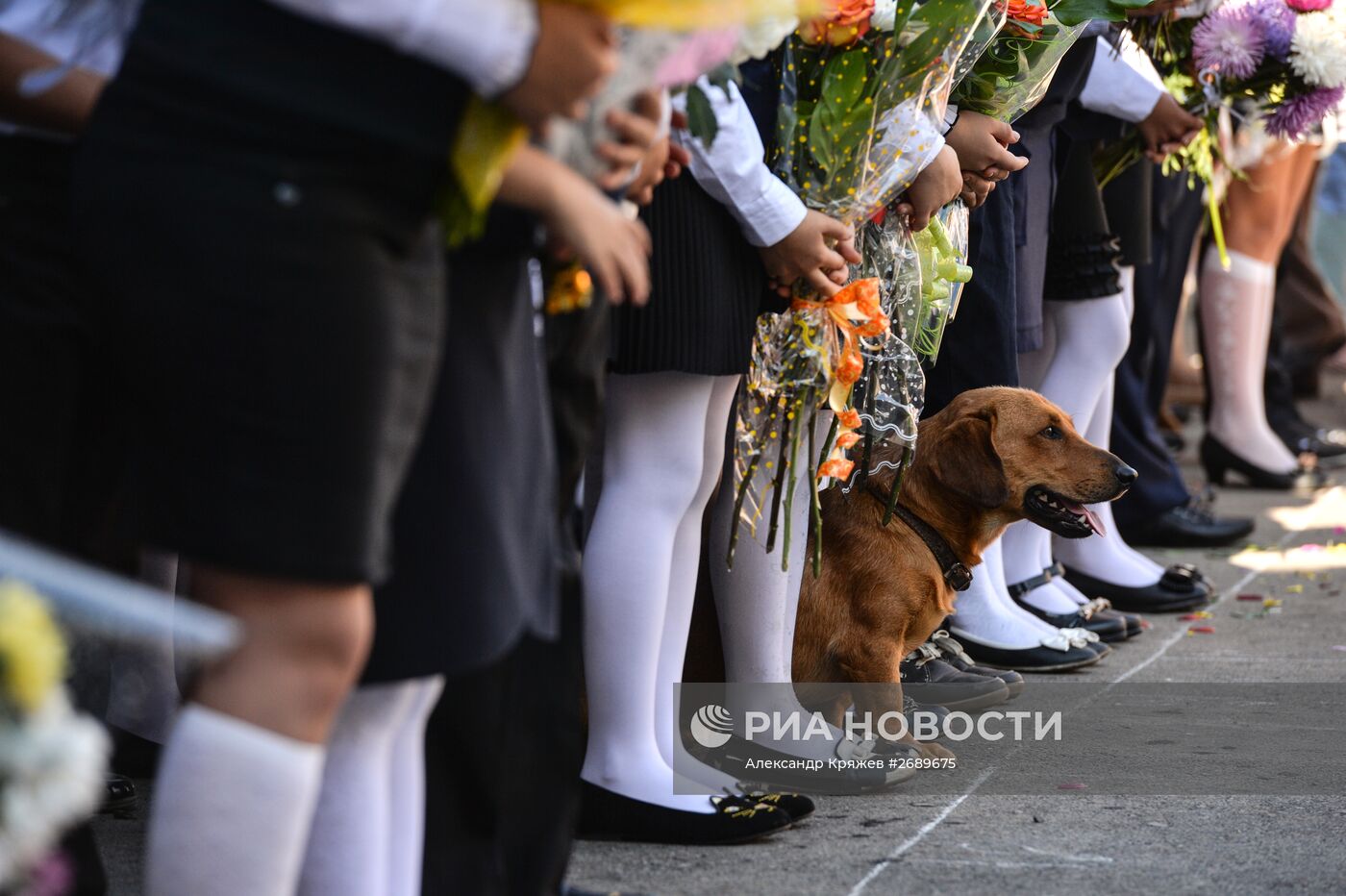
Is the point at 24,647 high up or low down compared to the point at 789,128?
down

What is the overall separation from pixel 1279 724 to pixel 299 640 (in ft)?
8.96

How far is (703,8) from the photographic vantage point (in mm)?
1603

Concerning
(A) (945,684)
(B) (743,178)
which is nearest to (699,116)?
(B) (743,178)

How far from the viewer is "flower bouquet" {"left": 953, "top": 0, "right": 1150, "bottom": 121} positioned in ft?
10.9

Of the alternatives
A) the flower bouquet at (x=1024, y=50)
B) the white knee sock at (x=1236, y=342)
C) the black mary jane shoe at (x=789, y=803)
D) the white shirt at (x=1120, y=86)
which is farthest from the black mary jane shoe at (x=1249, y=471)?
the black mary jane shoe at (x=789, y=803)

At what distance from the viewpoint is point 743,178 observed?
8.63 ft

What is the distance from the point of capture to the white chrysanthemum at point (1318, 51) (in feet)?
14.8

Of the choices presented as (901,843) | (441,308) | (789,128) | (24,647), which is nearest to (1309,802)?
(901,843)

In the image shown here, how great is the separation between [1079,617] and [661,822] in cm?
204

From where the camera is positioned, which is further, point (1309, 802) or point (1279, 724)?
point (1279, 724)

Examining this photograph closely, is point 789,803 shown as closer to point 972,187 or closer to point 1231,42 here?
point 972,187

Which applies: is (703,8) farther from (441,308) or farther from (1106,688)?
(1106,688)

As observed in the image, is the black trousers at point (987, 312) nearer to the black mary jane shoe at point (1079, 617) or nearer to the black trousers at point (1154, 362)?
the black mary jane shoe at point (1079, 617)

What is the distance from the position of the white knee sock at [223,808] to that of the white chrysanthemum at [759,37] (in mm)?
1015
